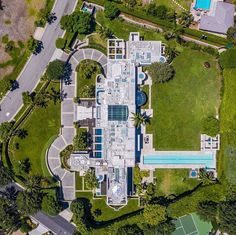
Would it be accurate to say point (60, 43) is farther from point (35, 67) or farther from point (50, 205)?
point (50, 205)

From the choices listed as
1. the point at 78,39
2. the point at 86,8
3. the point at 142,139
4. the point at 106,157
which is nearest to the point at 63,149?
the point at 106,157

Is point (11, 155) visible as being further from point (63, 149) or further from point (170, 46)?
point (170, 46)

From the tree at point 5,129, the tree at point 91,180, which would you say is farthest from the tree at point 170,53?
the tree at point 5,129

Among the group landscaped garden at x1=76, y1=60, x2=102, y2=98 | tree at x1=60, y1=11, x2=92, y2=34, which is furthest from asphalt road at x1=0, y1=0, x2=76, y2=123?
landscaped garden at x1=76, y1=60, x2=102, y2=98

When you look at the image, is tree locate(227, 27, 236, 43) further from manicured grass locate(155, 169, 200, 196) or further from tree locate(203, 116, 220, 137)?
manicured grass locate(155, 169, 200, 196)

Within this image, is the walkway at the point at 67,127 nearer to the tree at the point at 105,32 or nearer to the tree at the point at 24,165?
the tree at the point at 105,32

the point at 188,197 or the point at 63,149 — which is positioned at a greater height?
the point at 63,149
